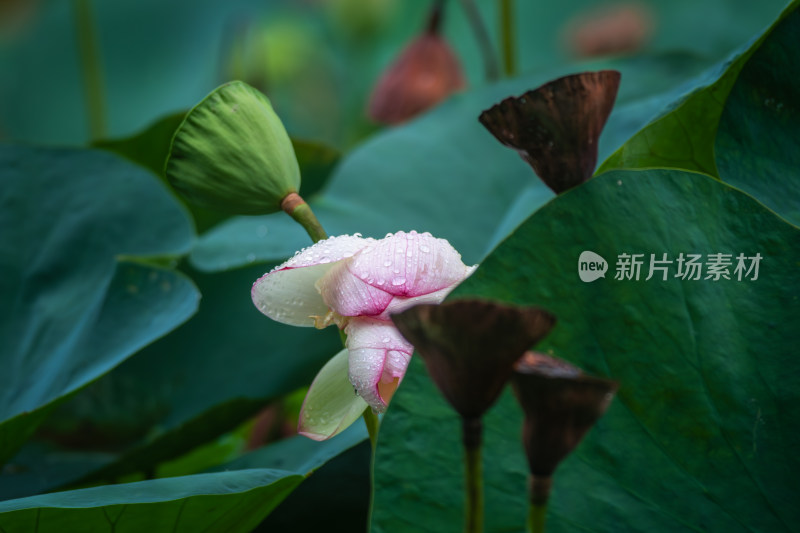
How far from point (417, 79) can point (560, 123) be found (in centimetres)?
65

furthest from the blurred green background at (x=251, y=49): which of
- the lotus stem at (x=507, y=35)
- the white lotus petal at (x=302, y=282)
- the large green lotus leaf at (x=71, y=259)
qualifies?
the white lotus petal at (x=302, y=282)

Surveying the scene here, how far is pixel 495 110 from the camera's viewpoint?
32 centimetres

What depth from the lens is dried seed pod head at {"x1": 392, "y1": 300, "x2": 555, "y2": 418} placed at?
0.65 feet

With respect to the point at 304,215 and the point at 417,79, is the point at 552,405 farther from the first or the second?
the point at 417,79

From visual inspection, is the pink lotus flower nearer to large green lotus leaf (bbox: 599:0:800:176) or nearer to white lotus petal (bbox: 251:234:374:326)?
white lotus petal (bbox: 251:234:374:326)

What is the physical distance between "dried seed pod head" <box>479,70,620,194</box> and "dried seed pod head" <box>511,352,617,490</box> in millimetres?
127

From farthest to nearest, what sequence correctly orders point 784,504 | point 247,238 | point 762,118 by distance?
1. point 247,238
2. point 762,118
3. point 784,504

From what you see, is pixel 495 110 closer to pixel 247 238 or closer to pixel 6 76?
pixel 247 238

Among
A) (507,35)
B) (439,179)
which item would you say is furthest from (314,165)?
(507,35)

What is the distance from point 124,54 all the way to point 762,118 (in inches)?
89.0

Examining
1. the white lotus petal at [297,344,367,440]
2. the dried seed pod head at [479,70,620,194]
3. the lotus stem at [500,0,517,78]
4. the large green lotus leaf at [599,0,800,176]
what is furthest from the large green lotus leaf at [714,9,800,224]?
the lotus stem at [500,0,517,78]

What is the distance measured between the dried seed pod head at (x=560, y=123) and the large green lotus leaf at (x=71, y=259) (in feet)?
0.83

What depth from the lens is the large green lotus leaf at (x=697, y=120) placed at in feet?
1.33

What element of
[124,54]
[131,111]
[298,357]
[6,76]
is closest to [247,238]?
[298,357]
